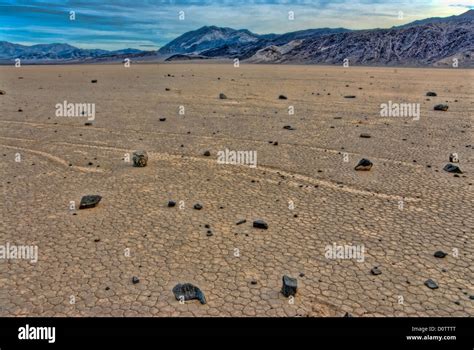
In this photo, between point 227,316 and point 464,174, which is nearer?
point 227,316

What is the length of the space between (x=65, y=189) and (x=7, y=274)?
3.59 meters

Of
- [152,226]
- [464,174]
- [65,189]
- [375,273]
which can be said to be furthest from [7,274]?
[464,174]

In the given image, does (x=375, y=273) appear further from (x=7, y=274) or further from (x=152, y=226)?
(x=7, y=274)

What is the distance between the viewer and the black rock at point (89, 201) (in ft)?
26.1

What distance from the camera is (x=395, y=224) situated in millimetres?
7348

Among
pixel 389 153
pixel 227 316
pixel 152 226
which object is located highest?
pixel 389 153

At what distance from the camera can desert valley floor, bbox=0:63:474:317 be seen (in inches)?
205
